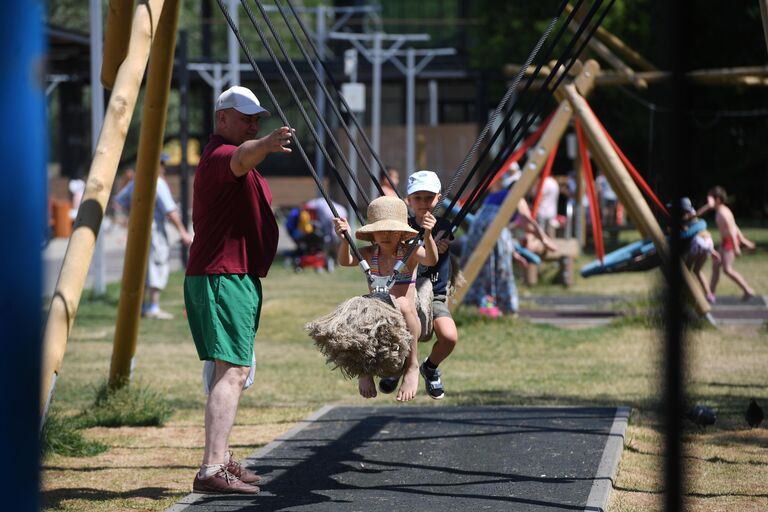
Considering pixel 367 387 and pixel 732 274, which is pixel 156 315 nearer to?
pixel 732 274

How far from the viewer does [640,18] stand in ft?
121

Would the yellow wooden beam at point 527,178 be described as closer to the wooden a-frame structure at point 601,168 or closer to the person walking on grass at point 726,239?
the wooden a-frame structure at point 601,168

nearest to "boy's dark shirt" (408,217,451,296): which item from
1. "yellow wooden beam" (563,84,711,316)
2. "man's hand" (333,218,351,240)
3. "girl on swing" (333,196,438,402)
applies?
"girl on swing" (333,196,438,402)

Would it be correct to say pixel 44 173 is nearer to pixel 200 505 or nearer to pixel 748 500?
pixel 200 505

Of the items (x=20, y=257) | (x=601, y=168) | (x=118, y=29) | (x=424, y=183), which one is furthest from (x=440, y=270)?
(x=601, y=168)

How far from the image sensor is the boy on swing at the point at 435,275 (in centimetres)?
628

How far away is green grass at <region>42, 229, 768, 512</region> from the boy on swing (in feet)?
3.62

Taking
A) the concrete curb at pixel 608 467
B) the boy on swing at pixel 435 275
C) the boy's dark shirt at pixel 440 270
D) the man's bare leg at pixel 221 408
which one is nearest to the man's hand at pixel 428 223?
the boy on swing at pixel 435 275

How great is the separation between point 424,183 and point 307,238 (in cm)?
1667

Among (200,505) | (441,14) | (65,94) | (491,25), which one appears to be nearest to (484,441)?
(200,505)

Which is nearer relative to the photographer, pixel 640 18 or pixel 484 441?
pixel 484 441

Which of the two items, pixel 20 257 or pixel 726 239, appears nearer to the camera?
pixel 20 257

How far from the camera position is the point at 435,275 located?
21.2 ft

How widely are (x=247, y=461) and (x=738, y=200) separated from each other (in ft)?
121
